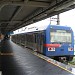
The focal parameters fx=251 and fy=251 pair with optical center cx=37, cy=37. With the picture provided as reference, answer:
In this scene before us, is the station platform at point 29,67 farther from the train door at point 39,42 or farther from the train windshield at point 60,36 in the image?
the train door at point 39,42

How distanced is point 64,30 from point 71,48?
1.48 meters

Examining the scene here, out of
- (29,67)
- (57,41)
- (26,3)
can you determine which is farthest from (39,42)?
(29,67)

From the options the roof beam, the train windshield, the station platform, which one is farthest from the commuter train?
the roof beam

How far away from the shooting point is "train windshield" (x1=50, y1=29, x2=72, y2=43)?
18.7m

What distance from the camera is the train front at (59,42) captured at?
18.2 metres

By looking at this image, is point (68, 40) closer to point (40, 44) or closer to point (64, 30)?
point (64, 30)

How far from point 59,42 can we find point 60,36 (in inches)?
22.2

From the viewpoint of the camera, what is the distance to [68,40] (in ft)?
61.8

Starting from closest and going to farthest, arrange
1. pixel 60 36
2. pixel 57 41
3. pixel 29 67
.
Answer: pixel 29 67
pixel 57 41
pixel 60 36

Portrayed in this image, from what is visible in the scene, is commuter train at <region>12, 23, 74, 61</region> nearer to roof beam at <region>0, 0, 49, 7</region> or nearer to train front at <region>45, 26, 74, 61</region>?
train front at <region>45, 26, 74, 61</region>

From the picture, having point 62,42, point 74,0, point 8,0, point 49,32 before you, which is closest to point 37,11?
point 49,32

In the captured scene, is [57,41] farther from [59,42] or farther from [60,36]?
[60,36]

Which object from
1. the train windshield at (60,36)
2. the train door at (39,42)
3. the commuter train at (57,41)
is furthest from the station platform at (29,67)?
the train door at (39,42)

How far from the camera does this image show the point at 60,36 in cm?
1892
